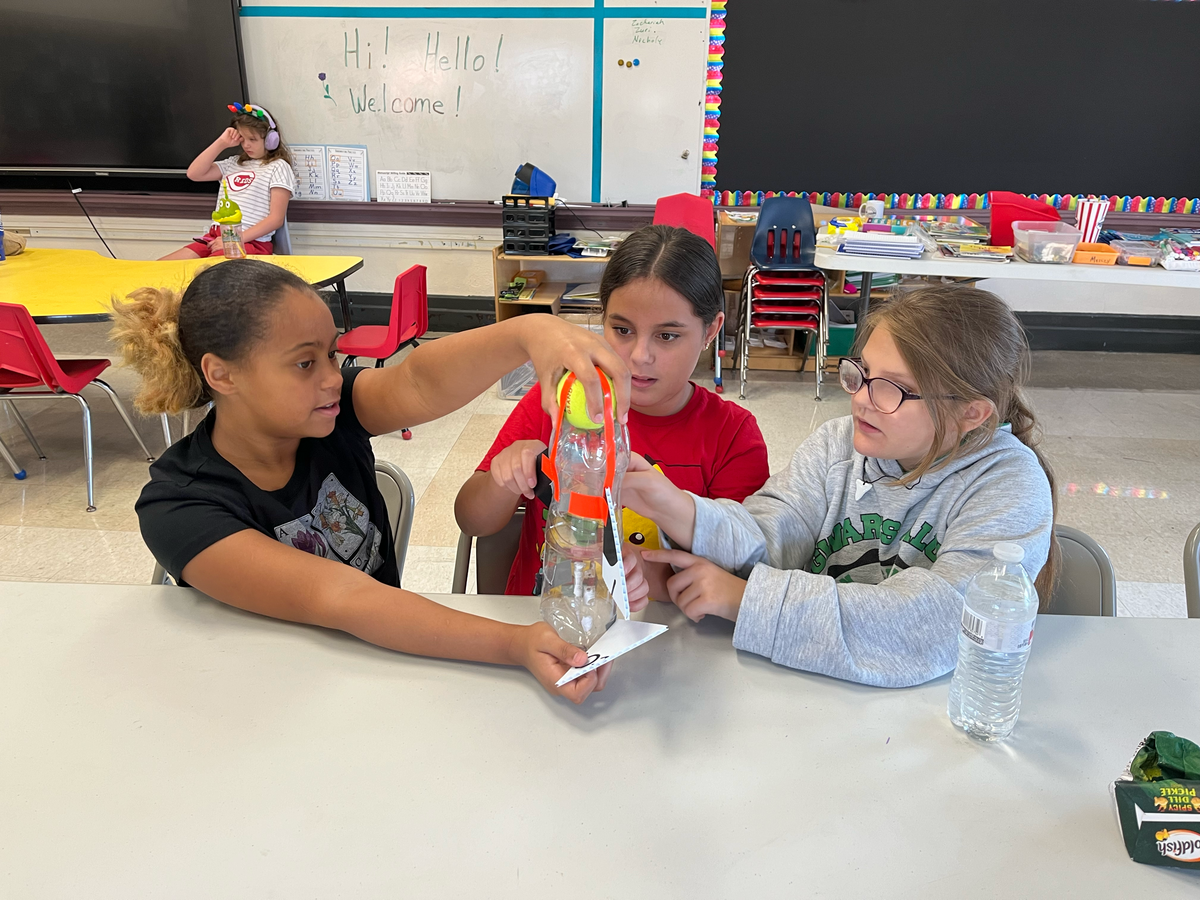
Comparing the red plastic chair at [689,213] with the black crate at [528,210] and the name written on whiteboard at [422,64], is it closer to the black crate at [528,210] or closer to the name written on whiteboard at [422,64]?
the black crate at [528,210]

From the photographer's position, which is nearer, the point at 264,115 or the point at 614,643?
the point at 614,643

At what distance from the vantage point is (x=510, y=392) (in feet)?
13.6

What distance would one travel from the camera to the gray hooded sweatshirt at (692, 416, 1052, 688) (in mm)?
953

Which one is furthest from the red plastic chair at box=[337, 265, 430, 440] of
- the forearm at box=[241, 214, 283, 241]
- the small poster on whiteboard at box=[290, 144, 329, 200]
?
the small poster on whiteboard at box=[290, 144, 329, 200]

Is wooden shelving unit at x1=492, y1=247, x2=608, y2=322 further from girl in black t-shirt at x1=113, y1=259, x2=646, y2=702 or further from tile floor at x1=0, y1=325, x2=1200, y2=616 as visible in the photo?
girl in black t-shirt at x1=113, y1=259, x2=646, y2=702

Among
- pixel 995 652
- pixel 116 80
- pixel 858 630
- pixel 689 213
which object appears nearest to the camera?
pixel 995 652

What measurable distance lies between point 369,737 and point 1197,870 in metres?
0.81

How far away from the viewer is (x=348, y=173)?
15.3 feet

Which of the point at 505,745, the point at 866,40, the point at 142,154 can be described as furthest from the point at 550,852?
the point at 142,154

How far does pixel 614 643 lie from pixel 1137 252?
140 inches

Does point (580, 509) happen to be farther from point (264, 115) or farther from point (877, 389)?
point (264, 115)

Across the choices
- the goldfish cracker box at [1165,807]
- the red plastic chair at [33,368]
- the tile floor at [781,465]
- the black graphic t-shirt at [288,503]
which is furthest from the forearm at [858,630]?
the red plastic chair at [33,368]

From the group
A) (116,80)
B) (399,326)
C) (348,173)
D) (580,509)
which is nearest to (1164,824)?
(580,509)

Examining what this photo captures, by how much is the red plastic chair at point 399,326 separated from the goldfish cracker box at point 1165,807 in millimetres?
2863
